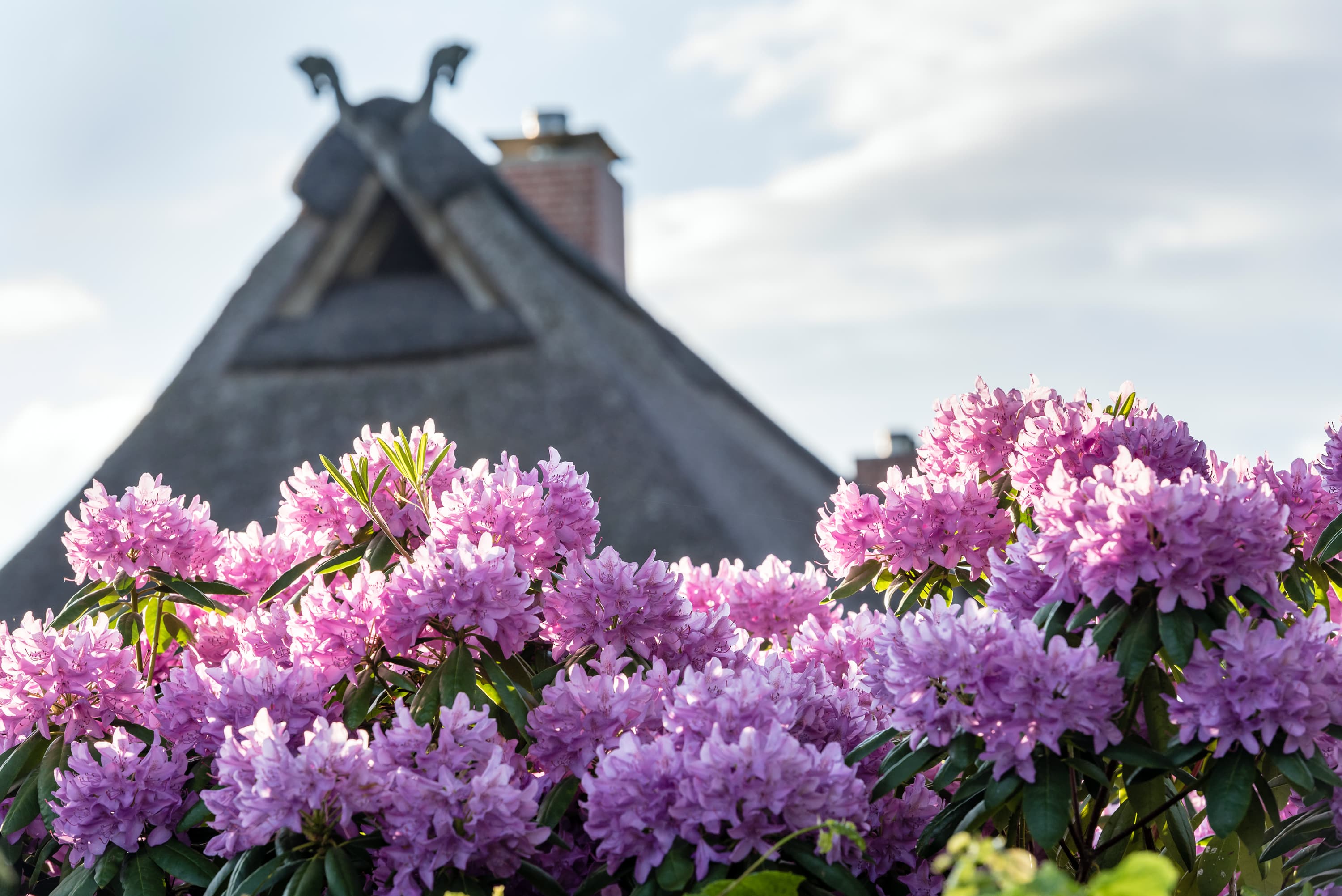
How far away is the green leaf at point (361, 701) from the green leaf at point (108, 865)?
37 centimetres

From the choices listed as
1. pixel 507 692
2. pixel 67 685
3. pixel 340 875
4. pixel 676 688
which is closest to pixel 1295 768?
pixel 676 688

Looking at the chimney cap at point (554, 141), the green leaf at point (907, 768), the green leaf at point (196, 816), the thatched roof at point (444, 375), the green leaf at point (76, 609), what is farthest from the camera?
the chimney cap at point (554, 141)

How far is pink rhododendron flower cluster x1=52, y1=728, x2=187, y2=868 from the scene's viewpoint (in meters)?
1.88

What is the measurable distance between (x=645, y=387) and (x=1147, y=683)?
9512mm

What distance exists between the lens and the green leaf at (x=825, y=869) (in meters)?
1.63

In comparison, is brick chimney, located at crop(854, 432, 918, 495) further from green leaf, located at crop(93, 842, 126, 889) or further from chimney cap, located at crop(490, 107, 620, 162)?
green leaf, located at crop(93, 842, 126, 889)

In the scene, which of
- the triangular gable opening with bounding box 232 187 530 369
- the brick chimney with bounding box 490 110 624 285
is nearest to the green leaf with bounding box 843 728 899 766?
the triangular gable opening with bounding box 232 187 530 369

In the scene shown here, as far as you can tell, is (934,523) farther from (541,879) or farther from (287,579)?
(287,579)

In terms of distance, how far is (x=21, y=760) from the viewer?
2.04m

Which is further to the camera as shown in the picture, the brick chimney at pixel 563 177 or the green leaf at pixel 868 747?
→ the brick chimney at pixel 563 177

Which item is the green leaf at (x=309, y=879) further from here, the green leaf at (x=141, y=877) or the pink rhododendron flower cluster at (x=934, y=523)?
the pink rhododendron flower cluster at (x=934, y=523)

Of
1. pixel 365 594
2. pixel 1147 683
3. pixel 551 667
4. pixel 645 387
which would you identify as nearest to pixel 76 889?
pixel 365 594

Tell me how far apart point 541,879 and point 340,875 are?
265 millimetres

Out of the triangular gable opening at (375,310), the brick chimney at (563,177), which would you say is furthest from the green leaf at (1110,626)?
the brick chimney at (563,177)
